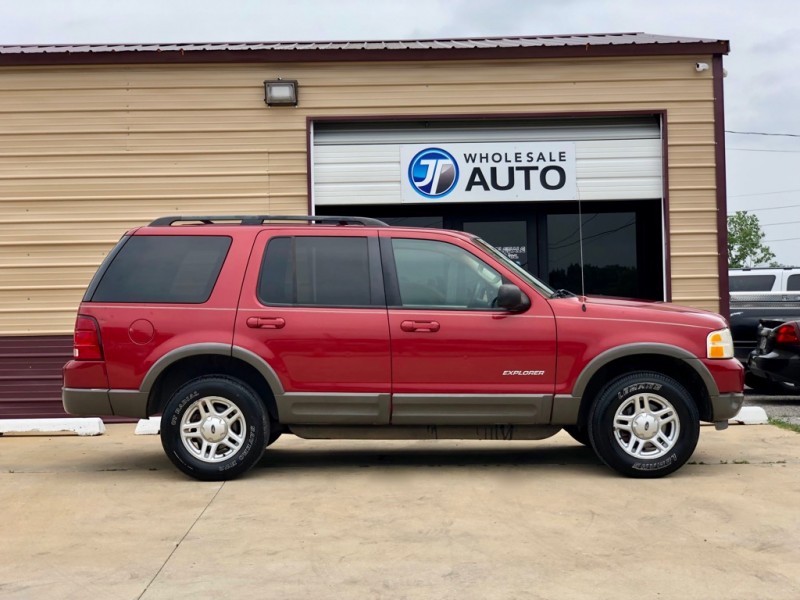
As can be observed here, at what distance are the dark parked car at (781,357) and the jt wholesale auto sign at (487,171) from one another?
3.08 m

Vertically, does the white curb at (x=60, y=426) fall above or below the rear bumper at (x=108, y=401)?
below

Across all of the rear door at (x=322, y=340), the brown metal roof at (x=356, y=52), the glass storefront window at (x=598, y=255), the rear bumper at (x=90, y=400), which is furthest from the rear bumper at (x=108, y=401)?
the glass storefront window at (x=598, y=255)

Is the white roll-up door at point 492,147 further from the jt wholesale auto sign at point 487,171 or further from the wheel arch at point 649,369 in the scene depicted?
the wheel arch at point 649,369

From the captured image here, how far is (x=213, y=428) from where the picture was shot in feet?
24.0

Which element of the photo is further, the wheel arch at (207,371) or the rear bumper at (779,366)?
the rear bumper at (779,366)

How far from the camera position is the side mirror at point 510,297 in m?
7.20

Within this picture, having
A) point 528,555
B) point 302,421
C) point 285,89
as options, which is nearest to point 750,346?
point 285,89

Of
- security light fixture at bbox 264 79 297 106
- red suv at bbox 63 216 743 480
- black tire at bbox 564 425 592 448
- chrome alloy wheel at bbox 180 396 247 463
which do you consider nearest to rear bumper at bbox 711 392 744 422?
red suv at bbox 63 216 743 480

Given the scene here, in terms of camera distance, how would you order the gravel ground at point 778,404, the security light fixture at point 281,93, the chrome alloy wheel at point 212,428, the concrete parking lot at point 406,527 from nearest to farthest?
1. the concrete parking lot at point 406,527
2. the chrome alloy wheel at point 212,428
3. the gravel ground at point 778,404
4. the security light fixture at point 281,93

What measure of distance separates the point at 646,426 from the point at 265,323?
2.80 meters

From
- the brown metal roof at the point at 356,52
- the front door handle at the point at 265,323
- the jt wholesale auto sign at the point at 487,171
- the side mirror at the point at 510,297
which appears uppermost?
the brown metal roof at the point at 356,52

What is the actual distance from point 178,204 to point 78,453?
3.49 m

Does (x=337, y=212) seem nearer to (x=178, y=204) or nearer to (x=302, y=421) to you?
(x=178, y=204)

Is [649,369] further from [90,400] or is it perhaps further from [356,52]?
[356,52]
